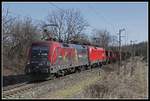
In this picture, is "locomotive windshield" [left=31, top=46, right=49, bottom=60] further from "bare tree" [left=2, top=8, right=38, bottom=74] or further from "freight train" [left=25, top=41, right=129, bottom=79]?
"bare tree" [left=2, top=8, right=38, bottom=74]

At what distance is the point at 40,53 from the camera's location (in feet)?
97.8

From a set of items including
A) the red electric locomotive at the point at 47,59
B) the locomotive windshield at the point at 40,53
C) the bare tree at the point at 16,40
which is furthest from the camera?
the bare tree at the point at 16,40

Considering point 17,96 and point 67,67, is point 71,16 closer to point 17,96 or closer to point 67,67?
point 67,67

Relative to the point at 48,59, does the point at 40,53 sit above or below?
above

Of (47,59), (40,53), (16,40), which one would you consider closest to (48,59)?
(47,59)

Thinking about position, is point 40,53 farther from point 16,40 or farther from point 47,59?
point 16,40

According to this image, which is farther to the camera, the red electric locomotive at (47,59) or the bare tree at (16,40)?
the bare tree at (16,40)

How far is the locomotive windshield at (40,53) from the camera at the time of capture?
2973 cm

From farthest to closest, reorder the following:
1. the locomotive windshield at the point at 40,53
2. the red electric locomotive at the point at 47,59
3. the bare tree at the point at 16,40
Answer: the bare tree at the point at 16,40
the locomotive windshield at the point at 40,53
the red electric locomotive at the point at 47,59

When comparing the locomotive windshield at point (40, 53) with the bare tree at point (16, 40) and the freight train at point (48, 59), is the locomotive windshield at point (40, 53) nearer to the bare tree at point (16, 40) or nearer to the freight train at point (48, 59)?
the freight train at point (48, 59)

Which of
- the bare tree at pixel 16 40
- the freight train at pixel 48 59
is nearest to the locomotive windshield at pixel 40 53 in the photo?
the freight train at pixel 48 59

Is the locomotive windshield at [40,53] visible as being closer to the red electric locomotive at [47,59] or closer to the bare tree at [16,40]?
the red electric locomotive at [47,59]

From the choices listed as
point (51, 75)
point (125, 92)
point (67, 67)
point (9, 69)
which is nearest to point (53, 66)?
point (51, 75)

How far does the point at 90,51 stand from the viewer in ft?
155
